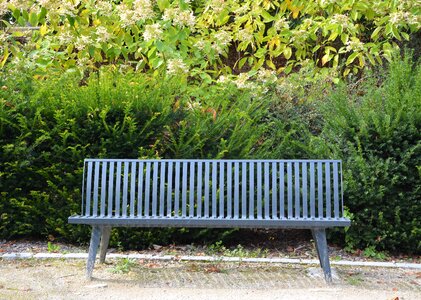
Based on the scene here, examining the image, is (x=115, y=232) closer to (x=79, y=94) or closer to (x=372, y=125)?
(x=79, y=94)

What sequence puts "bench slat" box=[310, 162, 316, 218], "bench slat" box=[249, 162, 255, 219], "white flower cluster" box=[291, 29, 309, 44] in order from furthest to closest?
"white flower cluster" box=[291, 29, 309, 44] < "bench slat" box=[249, 162, 255, 219] < "bench slat" box=[310, 162, 316, 218]

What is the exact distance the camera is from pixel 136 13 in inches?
308

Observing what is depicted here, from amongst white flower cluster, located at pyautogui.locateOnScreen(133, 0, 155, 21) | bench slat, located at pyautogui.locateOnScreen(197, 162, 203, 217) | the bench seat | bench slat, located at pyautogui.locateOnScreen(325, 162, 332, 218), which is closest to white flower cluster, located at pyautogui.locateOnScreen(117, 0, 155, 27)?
white flower cluster, located at pyautogui.locateOnScreen(133, 0, 155, 21)

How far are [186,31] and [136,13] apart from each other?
748 mm

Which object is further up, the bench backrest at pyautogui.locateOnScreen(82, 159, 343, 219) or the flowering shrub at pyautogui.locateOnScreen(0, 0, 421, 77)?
the flowering shrub at pyautogui.locateOnScreen(0, 0, 421, 77)

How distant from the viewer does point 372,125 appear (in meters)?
6.19

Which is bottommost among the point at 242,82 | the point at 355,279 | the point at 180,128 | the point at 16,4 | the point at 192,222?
the point at 355,279

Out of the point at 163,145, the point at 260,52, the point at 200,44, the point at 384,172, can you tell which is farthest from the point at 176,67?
the point at 384,172

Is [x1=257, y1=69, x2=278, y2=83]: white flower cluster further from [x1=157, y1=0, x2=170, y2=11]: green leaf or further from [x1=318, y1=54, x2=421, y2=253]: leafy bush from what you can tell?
[x1=318, y1=54, x2=421, y2=253]: leafy bush

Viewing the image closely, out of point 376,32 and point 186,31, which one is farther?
point 376,32

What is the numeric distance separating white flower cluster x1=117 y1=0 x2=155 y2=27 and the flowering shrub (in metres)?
0.01

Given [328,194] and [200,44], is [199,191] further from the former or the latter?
[200,44]

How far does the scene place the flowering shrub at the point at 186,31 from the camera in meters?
7.70

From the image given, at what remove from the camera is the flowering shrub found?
770 centimetres
